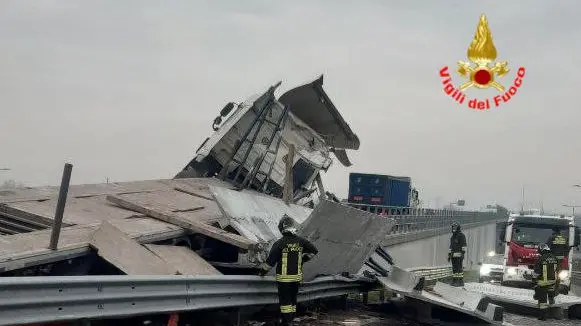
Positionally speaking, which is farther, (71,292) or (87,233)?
(87,233)

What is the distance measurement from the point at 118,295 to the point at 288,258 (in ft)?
7.80

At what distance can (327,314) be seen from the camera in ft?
26.1

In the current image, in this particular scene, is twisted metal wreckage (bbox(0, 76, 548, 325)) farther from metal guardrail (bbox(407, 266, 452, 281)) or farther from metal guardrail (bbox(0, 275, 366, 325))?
metal guardrail (bbox(407, 266, 452, 281))

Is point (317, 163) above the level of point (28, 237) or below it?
above

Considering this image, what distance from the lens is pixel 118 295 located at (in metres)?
4.67

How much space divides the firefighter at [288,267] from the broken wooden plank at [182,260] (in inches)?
28.4

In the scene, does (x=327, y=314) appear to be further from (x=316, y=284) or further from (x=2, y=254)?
(x=2, y=254)

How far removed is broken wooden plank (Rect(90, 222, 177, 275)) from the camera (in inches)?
215

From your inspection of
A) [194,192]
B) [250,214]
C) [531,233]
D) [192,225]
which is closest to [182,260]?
[192,225]

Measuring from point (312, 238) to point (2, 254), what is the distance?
3537 mm

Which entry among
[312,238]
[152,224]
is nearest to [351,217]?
[312,238]

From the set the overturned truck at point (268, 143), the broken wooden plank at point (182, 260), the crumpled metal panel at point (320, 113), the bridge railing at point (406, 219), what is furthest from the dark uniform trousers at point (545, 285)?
the bridge railing at point (406, 219)

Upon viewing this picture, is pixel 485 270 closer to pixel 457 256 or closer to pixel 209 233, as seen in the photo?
pixel 457 256

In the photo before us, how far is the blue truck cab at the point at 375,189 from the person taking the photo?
29.4 metres
